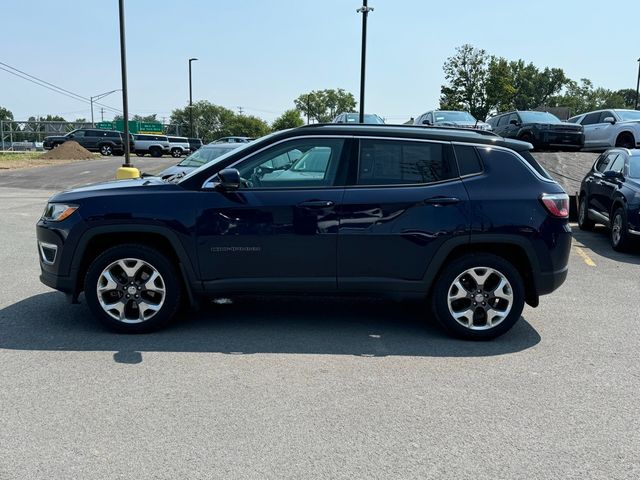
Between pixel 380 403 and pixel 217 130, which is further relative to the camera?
pixel 217 130

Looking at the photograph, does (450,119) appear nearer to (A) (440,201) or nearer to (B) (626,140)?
(B) (626,140)

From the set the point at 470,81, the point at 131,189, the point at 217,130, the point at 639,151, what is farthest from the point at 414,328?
the point at 217,130

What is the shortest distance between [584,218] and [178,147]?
125 feet

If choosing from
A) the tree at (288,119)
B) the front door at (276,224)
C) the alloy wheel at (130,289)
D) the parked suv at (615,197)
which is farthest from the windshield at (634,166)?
the tree at (288,119)

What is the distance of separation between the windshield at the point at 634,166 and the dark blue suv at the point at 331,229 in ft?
19.5

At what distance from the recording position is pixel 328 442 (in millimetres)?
3215

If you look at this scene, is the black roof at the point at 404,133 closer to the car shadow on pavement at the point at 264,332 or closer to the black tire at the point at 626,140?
the car shadow on pavement at the point at 264,332

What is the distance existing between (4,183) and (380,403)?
2290cm

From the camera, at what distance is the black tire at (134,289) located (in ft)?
16.1

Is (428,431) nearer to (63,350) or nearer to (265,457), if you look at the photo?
(265,457)

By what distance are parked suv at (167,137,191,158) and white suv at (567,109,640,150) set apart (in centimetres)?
3250

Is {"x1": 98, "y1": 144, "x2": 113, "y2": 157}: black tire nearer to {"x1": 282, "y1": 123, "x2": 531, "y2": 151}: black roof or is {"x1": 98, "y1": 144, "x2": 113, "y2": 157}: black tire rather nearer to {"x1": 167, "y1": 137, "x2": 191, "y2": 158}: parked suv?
{"x1": 167, "y1": 137, "x2": 191, "y2": 158}: parked suv

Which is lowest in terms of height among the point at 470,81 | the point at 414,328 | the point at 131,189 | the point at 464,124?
the point at 414,328

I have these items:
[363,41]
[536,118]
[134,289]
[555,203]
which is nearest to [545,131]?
[536,118]
